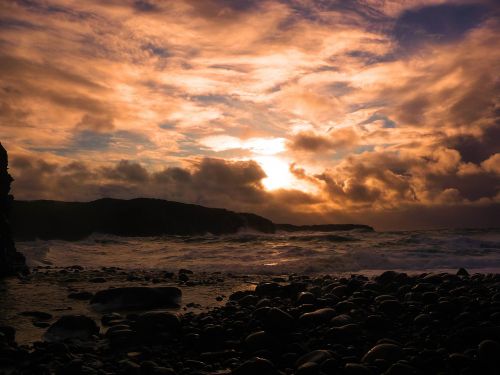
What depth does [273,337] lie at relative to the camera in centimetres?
585

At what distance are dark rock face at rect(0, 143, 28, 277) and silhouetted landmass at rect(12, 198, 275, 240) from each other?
3807 cm

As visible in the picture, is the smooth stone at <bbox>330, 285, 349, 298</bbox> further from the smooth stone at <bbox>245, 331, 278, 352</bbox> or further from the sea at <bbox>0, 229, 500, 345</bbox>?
the smooth stone at <bbox>245, 331, 278, 352</bbox>

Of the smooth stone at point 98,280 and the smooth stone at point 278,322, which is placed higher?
the smooth stone at point 278,322

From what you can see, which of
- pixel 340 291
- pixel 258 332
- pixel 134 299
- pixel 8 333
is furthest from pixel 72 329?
pixel 340 291

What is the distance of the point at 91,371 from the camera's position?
463 cm

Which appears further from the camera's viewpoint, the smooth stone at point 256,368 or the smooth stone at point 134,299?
the smooth stone at point 134,299

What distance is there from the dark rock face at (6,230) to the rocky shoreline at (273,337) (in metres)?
5.30

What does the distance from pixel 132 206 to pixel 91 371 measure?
193 feet

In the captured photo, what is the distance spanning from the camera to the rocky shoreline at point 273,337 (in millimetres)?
4648

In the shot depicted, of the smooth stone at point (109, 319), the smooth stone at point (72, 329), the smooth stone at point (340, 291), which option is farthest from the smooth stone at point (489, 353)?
the smooth stone at point (109, 319)

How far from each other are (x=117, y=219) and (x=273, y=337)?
5518cm

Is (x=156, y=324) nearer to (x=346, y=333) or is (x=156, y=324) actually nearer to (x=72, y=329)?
(x=72, y=329)

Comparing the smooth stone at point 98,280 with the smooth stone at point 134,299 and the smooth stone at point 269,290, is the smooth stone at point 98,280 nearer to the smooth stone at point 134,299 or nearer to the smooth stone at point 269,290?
the smooth stone at point 134,299

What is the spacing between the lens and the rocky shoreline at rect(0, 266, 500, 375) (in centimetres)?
465
